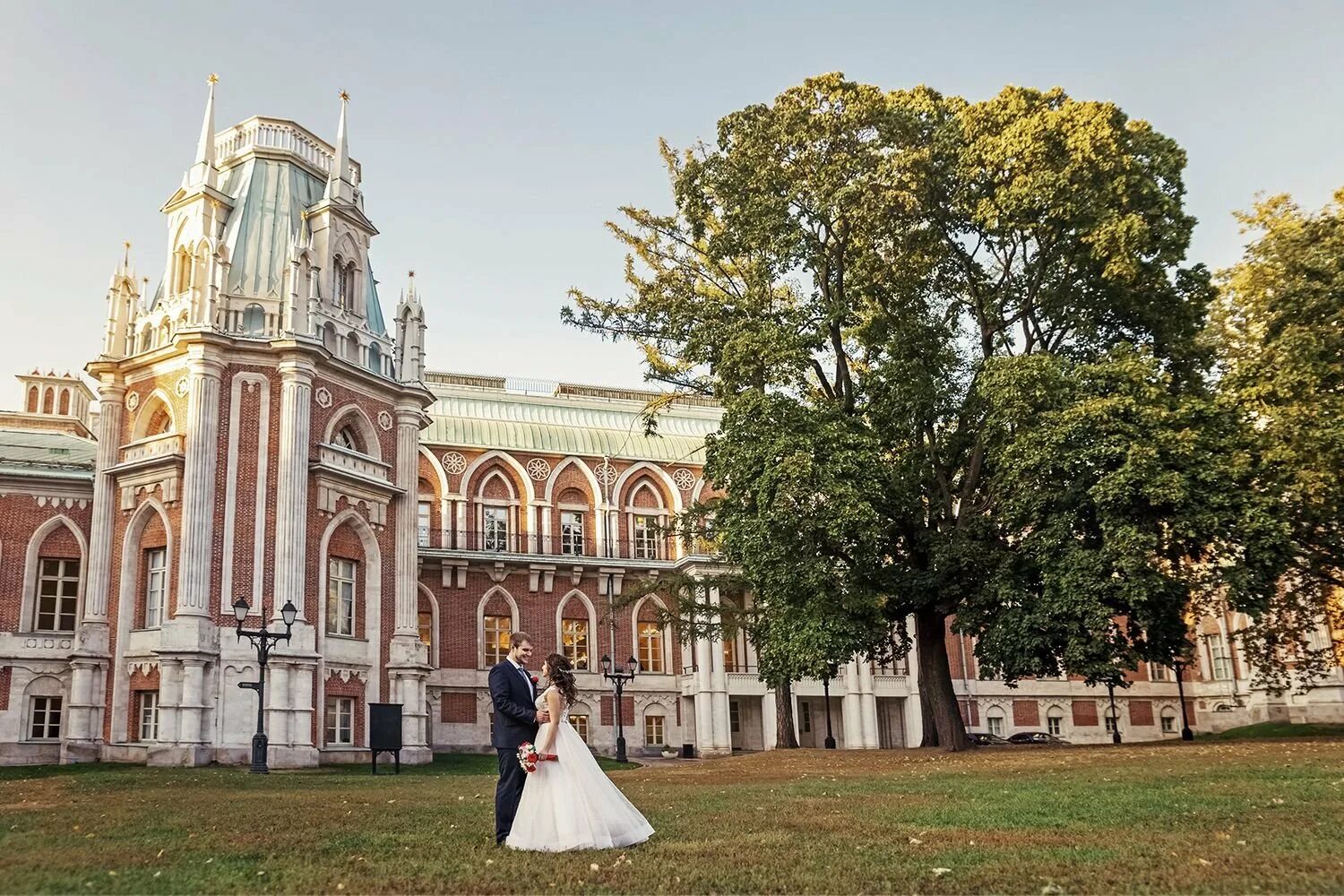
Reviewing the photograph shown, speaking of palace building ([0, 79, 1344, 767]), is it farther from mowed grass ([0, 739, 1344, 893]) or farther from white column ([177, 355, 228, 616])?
mowed grass ([0, 739, 1344, 893])

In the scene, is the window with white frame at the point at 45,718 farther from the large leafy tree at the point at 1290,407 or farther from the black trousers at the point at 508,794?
the large leafy tree at the point at 1290,407

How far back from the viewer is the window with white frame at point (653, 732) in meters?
42.2

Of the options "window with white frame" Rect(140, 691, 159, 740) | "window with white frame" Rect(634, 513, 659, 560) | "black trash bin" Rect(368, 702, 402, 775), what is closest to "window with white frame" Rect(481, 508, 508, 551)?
"window with white frame" Rect(634, 513, 659, 560)

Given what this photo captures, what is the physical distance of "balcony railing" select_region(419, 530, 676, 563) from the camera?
4200cm

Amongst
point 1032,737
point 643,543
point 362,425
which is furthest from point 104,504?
point 1032,737

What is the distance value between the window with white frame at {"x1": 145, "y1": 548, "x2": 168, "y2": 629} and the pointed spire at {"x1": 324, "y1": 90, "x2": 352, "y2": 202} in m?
10.9

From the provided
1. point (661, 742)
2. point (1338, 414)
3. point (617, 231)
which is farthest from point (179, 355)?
point (1338, 414)

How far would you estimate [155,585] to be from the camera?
91.2 ft

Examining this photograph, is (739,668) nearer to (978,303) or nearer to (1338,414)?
(978,303)

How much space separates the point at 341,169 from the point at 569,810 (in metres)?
27.5

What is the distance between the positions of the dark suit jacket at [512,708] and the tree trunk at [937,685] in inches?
633

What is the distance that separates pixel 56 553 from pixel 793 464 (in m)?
22.1

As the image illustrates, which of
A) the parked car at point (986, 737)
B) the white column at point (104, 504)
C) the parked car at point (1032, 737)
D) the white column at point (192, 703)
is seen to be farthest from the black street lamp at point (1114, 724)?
the white column at point (104, 504)

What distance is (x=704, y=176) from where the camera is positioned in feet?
82.1
